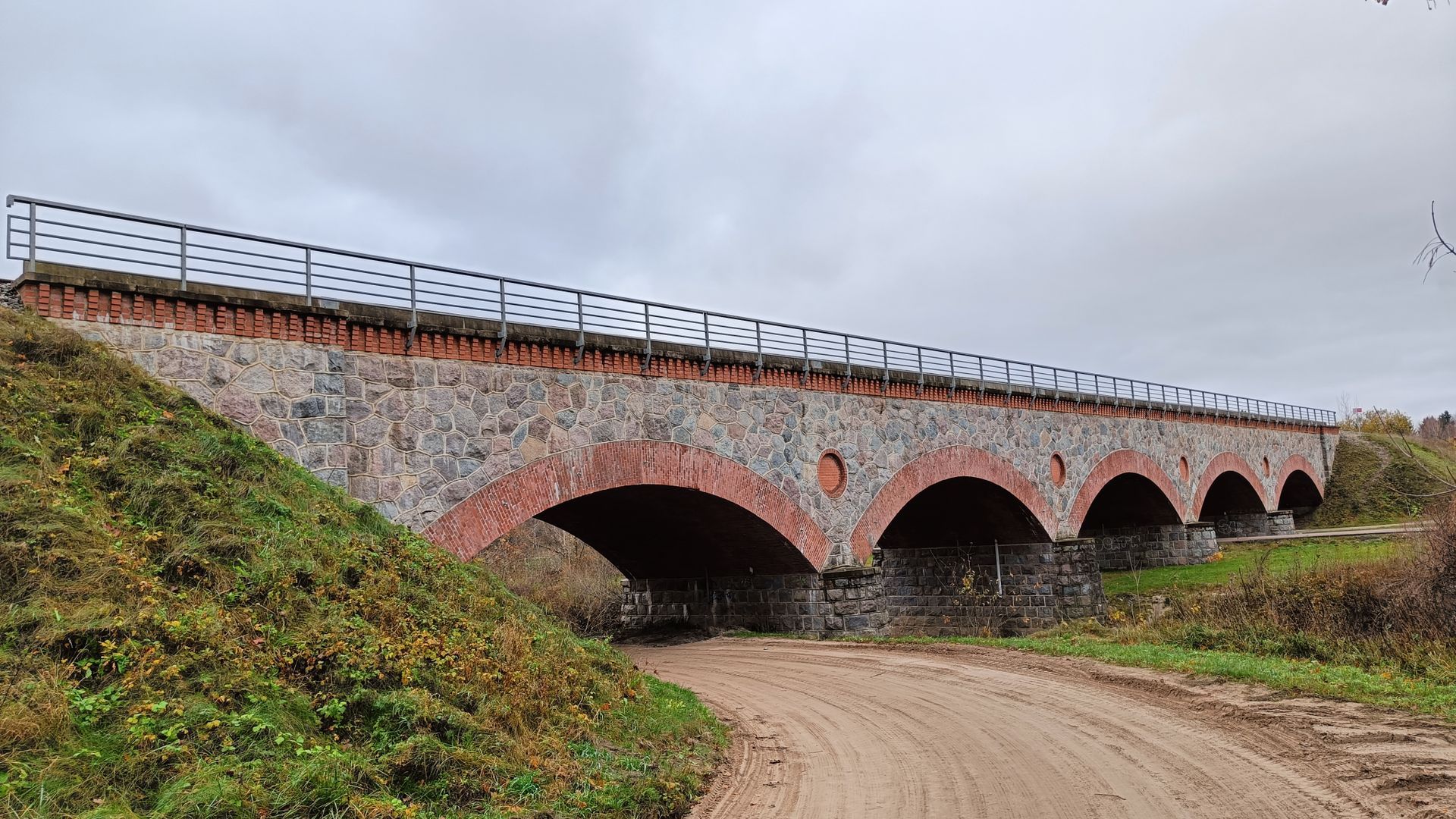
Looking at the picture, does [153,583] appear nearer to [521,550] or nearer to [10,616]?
[10,616]

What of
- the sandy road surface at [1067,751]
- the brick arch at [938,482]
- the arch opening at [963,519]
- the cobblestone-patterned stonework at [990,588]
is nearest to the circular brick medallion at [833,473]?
the brick arch at [938,482]

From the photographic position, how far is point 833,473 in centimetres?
1719

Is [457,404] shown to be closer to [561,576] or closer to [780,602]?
[780,602]

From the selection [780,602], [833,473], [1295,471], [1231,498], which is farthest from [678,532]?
[1295,471]

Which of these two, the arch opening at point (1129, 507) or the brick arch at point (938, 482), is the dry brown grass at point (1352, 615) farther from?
the arch opening at point (1129, 507)

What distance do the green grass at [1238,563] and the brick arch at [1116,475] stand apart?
6.37ft

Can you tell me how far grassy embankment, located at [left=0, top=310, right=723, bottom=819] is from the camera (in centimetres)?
462

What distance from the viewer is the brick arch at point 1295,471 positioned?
40156 mm

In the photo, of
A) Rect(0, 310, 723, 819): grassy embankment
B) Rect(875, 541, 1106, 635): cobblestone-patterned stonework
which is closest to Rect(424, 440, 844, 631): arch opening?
Rect(0, 310, 723, 819): grassy embankment

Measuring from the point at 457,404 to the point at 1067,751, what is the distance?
8324 mm

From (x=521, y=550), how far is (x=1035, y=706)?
24.7 meters

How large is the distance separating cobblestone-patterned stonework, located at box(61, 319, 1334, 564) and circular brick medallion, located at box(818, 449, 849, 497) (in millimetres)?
128

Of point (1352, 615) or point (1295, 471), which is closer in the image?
point (1352, 615)

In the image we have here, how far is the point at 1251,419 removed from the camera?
37688 mm
